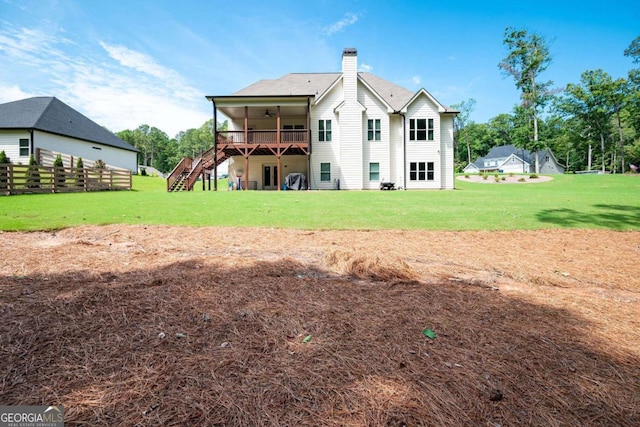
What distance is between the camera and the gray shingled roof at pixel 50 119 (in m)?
27.8

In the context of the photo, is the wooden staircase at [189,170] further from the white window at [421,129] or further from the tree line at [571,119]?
the tree line at [571,119]

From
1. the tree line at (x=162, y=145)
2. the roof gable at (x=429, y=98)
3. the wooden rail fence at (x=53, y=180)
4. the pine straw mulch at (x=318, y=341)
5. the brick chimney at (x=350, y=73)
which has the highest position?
the tree line at (x=162, y=145)

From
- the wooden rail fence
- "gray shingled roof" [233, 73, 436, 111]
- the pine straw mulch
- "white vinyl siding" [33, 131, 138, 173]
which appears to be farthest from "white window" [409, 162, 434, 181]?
"white vinyl siding" [33, 131, 138, 173]

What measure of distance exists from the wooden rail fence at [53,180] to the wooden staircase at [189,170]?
20.9 ft

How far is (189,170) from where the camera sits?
23359 mm

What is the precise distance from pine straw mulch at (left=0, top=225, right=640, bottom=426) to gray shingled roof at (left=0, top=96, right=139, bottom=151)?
32701mm

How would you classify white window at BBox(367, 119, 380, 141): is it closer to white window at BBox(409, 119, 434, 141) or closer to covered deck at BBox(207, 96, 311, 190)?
white window at BBox(409, 119, 434, 141)

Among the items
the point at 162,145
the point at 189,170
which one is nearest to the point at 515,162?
the point at 189,170

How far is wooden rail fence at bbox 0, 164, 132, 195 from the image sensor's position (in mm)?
17453

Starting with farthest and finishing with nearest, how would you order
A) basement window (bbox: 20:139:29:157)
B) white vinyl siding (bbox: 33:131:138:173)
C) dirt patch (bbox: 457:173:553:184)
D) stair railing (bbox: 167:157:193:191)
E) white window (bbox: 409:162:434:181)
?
dirt patch (bbox: 457:173:553:184) < white vinyl siding (bbox: 33:131:138:173) < basement window (bbox: 20:139:29:157) < white window (bbox: 409:162:434:181) < stair railing (bbox: 167:157:193:191)

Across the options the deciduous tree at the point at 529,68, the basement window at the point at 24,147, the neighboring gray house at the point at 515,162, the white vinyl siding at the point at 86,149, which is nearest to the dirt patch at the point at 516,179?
the deciduous tree at the point at 529,68

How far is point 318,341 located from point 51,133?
3700 cm

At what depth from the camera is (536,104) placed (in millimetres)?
38844

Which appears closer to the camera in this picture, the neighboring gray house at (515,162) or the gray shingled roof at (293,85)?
the gray shingled roof at (293,85)
